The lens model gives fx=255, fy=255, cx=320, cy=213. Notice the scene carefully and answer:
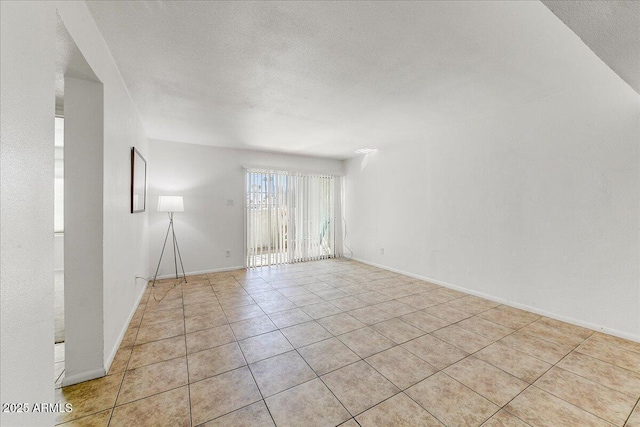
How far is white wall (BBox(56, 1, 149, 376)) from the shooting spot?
1.59m

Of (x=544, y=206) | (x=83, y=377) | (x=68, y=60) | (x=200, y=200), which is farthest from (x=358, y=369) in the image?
(x=200, y=200)

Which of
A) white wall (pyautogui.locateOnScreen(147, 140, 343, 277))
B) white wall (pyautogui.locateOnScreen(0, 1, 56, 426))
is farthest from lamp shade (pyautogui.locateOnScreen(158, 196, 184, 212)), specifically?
white wall (pyautogui.locateOnScreen(0, 1, 56, 426))

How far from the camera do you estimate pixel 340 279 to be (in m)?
4.53

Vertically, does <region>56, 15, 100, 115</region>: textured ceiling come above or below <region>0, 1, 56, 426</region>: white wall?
above

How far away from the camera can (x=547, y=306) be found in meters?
2.97

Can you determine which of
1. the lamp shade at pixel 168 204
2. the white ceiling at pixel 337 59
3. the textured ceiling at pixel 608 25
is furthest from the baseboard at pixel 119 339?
the textured ceiling at pixel 608 25

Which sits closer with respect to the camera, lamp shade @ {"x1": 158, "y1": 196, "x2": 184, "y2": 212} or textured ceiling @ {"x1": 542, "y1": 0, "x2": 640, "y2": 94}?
textured ceiling @ {"x1": 542, "y1": 0, "x2": 640, "y2": 94}

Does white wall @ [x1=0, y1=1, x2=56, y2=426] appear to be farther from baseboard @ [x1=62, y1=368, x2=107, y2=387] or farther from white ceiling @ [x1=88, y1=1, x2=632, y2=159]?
baseboard @ [x1=62, y1=368, x2=107, y2=387]

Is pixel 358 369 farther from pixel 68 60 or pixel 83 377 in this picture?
pixel 68 60

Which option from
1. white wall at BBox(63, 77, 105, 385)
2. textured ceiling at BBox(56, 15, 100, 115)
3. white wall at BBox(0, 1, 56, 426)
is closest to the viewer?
white wall at BBox(0, 1, 56, 426)

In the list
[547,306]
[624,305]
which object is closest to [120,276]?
[547,306]

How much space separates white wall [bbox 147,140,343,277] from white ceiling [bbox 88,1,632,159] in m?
1.23

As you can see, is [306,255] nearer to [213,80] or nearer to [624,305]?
[213,80]

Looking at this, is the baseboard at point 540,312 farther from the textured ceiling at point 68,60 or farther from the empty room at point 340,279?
the textured ceiling at point 68,60
